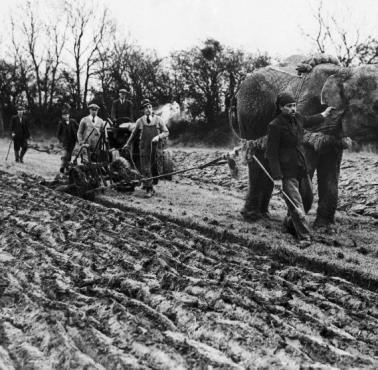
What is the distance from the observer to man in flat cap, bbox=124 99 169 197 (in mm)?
11180

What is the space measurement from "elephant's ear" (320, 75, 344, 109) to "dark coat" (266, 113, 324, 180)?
23cm

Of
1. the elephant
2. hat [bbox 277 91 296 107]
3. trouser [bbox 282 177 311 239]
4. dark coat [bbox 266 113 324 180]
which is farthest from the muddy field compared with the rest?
hat [bbox 277 91 296 107]

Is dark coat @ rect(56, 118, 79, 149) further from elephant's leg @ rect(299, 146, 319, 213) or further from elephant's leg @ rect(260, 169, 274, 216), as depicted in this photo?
elephant's leg @ rect(299, 146, 319, 213)

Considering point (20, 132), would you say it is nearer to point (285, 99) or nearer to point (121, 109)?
point (121, 109)

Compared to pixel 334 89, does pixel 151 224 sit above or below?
below

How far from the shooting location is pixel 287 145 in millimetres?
7453

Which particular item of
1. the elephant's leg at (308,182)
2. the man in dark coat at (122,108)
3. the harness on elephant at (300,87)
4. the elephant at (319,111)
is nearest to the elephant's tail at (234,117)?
the elephant at (319,111)

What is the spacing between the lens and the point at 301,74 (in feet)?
26.3

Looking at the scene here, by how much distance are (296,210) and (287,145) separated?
0.85 metres

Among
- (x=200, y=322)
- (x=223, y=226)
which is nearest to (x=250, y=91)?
(x=223, y=226)

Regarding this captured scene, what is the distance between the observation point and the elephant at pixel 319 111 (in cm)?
733

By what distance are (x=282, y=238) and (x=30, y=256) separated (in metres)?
3.07

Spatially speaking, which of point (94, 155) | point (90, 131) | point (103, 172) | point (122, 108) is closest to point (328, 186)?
point (103, 172)

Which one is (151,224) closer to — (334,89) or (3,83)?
(334,89)
